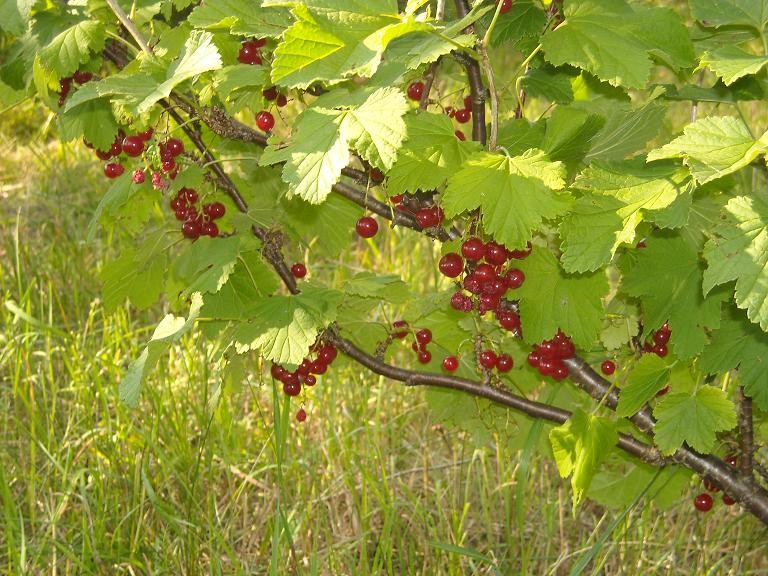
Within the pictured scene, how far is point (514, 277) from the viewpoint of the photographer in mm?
1844

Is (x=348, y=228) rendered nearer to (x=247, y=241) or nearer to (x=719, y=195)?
(x=247, y=241)

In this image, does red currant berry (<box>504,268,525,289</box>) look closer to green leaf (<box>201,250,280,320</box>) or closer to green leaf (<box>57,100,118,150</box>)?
green leaf (<box>201,250,280,320</box>)

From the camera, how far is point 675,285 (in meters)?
1.81

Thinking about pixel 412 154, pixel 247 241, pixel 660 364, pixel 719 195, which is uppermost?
pixel 412 154

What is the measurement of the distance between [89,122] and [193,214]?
0.35 meters

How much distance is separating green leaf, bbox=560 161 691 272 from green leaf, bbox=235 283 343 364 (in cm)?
56

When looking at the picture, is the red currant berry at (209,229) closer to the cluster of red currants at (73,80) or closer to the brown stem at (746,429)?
the cluster of red currants at (73,80)

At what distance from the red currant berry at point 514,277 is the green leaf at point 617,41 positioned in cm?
42

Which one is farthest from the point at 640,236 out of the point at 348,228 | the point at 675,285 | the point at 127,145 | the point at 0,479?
the point at 0,479

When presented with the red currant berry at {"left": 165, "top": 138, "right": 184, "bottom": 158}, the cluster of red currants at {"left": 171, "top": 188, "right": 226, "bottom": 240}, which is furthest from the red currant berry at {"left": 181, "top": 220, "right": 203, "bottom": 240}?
the red currant berry at {"left": 165, "top": 138, "right": 184, "bottom": 158}

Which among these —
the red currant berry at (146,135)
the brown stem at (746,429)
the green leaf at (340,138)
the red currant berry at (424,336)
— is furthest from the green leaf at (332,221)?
the brown stem at (746,429)

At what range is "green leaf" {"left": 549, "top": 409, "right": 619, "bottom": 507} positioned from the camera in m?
1.89

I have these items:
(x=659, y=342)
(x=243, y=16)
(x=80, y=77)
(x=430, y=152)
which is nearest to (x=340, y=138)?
(x=430, y=152)

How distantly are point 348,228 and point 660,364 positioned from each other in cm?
85
